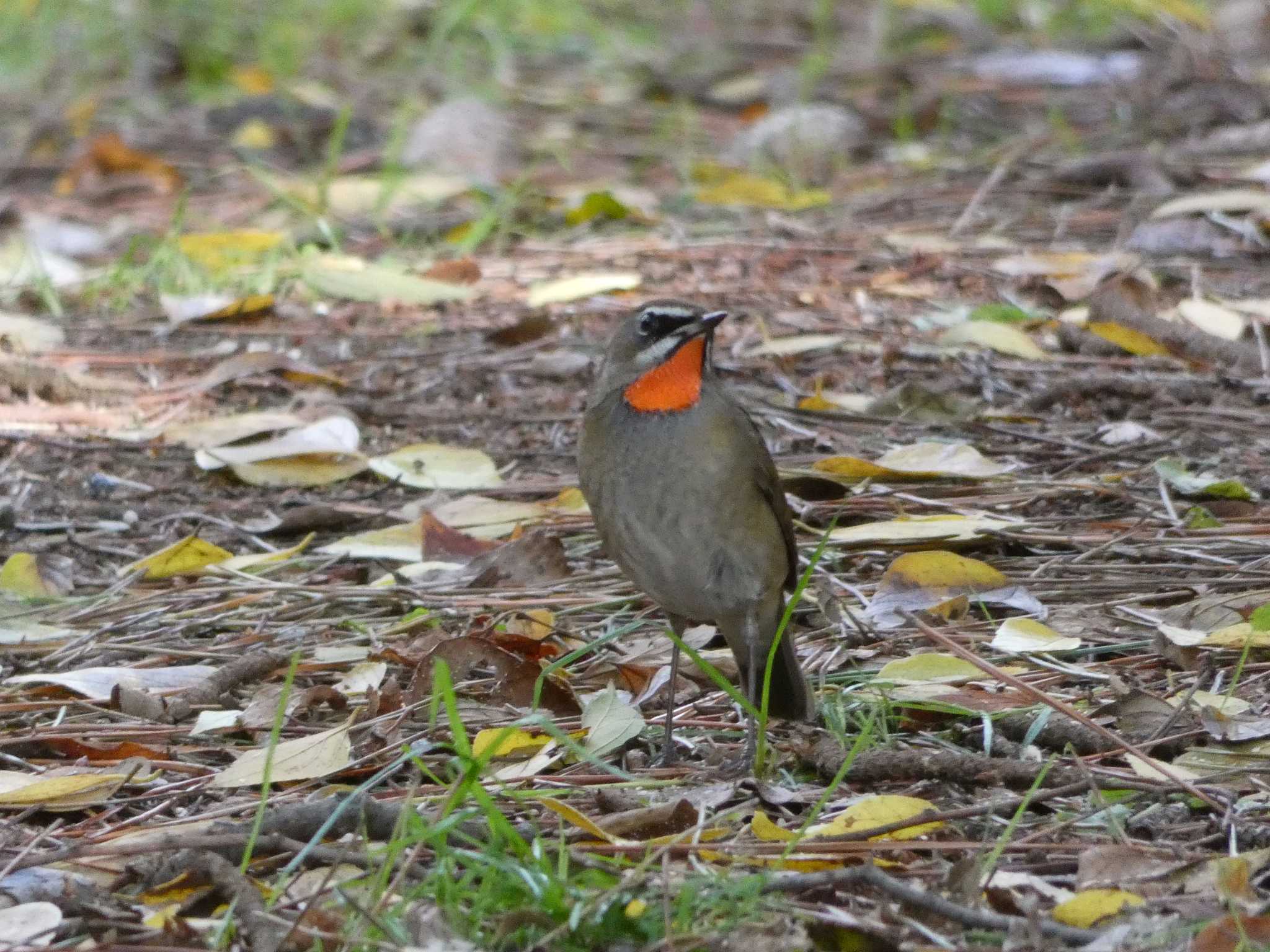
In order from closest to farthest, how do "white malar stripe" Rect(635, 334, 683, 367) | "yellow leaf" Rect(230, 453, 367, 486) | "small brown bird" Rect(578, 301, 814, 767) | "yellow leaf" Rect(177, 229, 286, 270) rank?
"small brown bird" Rect(578, 301, 814, 767) → "white malar stripe" Rect(635, 334, 683, 367) → "yellow leaf" Rect(230, 453, 367, 486) → "yellow leaf" Rect(177, 229, 286, 270)

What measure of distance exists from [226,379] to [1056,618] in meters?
3.27

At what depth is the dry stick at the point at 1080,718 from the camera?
10.7ft

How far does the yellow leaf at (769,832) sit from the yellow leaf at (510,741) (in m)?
0.60

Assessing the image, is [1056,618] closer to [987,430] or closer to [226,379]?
[987,430]

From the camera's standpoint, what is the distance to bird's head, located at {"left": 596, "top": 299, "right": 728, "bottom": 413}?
4117 millimetres

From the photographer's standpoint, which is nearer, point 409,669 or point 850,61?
point 409,669

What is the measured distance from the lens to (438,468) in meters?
5.66

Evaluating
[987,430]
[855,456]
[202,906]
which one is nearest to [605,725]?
[202,906]

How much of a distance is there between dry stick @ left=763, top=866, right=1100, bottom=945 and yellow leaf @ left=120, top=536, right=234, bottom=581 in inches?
102

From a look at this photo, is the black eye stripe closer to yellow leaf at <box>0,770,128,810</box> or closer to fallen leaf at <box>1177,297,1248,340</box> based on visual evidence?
yellow leaf at <box>0,770,128,810</box>

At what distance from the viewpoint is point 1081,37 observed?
477 inches

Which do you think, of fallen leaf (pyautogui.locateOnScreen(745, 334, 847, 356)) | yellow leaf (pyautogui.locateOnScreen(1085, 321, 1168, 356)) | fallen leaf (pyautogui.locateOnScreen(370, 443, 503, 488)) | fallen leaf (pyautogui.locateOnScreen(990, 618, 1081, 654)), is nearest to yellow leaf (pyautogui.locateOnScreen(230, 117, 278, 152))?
fallen leaf (pyautogui.locateOnScreen(745, 334, 847, 356))

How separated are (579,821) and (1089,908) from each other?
89 centimetres

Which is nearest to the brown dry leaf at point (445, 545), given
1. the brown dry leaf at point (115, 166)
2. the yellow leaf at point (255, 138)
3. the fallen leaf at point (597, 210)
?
the fallen leaf at point (597, 210)
